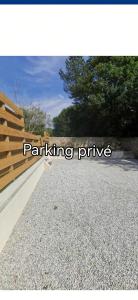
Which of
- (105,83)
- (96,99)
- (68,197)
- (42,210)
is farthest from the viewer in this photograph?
(96,99)

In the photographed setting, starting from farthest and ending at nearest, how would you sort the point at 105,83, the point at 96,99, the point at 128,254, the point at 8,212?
the point at 96,99 < the point at 105,83 < the point at 8,212 < the point at 128,254

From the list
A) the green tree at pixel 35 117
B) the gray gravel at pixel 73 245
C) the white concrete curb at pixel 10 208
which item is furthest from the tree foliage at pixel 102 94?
the white concrete curb at pixel 10 208

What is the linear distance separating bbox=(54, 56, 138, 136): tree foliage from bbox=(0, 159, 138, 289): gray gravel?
10988mm

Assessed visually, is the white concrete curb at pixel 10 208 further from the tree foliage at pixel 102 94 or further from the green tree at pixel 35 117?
the green tree at pixel 35 117

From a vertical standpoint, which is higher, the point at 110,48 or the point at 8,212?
the point at 110,48

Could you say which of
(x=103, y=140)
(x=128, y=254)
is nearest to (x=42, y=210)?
(x=128, y=254)

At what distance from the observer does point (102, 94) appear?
16.3 m

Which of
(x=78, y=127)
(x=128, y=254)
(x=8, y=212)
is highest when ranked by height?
(x=78, y=127)

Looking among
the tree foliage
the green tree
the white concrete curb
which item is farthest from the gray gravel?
the green tree

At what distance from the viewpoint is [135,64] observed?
15.7 m

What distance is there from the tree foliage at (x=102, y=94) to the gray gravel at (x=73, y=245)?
1099 centimetres

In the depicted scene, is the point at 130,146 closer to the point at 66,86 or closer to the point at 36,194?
the point at 66,86

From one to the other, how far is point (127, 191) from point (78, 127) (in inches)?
685

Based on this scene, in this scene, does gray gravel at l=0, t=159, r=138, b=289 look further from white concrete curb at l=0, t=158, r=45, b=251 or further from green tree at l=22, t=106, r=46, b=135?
green tree at l=22, t=106, r=46, b=135
